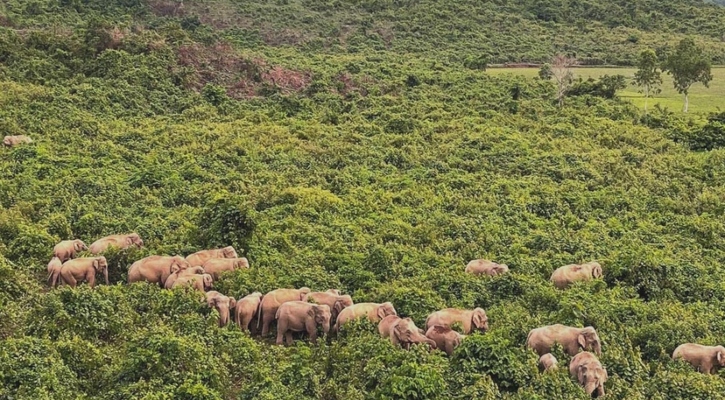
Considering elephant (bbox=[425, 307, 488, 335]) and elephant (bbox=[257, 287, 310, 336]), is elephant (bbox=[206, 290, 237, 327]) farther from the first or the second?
elephant (bbox=[425, 307, 488, 335])

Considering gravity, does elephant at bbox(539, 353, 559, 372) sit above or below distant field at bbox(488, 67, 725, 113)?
above

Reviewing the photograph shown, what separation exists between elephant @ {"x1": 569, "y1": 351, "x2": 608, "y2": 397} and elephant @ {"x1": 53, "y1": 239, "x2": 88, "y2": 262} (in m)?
11.7

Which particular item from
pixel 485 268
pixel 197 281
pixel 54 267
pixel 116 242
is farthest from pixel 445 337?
pixel 54 267

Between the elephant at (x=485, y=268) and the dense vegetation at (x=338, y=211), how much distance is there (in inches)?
25.1

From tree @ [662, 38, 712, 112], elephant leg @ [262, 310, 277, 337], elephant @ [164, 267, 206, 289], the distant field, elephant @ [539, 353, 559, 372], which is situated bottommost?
the distant field

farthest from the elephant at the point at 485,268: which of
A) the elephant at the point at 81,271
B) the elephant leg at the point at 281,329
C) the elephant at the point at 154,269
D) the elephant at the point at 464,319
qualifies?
the elephant at the point at 81,271

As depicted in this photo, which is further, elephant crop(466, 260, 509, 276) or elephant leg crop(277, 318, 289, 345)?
elephant crop(466, 260, 509, 276)

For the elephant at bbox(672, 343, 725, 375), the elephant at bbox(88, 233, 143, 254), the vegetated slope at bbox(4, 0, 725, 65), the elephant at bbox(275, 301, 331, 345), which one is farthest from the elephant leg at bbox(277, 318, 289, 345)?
the vegetated slope at bbox(4, 0, 725, 65)

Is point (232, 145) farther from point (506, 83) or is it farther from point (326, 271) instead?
point (506, 83)

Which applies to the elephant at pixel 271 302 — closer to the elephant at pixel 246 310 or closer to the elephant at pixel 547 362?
the elephant at pixel 246 310

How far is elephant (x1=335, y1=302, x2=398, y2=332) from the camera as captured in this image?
13578 mm

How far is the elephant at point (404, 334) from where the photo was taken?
41.3 feet

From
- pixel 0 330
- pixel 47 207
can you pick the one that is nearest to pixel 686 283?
pixel 0 330

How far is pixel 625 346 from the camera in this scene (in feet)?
42.2
